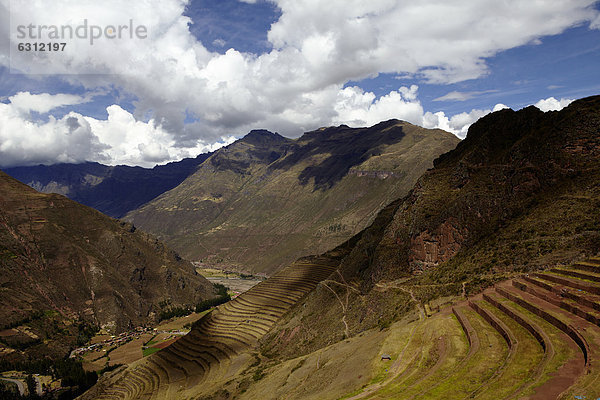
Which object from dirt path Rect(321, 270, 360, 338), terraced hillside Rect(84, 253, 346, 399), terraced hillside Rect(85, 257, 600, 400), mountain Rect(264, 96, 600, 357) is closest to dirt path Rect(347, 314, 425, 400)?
terraced hillside Rect(85, 257, 600, 400)

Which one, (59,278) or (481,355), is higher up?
(481,355)

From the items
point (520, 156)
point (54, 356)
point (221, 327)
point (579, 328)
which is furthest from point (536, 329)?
point (54, 356)

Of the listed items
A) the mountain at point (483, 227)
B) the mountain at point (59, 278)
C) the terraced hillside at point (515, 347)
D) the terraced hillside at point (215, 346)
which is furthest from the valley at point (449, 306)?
the mountain at point (59, 278)

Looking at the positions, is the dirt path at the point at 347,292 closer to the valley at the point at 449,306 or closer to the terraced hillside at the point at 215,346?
the valley at the point at 449,306

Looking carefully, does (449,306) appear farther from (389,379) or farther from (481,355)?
(389,379)

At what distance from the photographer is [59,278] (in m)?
162

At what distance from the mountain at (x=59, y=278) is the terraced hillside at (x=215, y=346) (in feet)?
225

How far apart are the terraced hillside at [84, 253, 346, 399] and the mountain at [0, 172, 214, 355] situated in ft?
225

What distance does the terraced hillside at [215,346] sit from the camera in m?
72.0

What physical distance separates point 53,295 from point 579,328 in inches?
7638

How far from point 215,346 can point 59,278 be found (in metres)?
129

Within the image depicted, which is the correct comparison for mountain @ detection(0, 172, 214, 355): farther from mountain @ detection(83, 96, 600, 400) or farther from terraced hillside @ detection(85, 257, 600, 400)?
terraced hillside @ detection(85, 257, 600, 400)

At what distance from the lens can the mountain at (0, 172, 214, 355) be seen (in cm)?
13538

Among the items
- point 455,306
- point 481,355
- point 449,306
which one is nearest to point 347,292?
point 449,306
